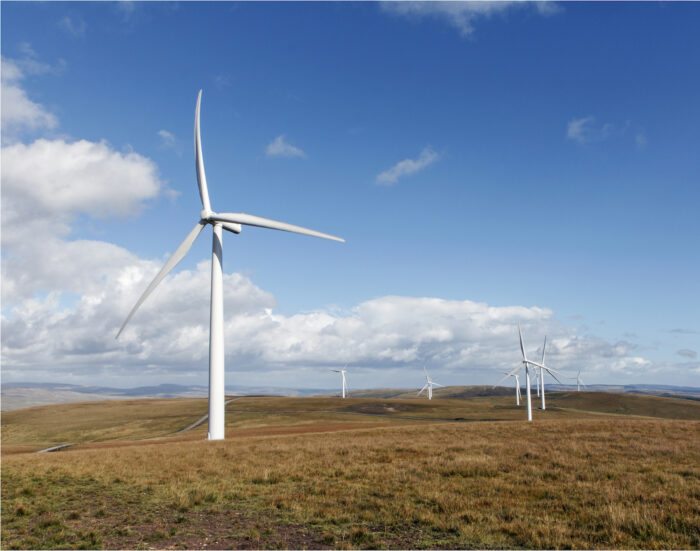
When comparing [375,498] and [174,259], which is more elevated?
[174,259]

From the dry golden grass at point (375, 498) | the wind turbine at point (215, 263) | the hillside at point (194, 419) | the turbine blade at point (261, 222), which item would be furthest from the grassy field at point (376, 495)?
the hillside at point (194, 419)

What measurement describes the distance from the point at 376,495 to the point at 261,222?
126ft

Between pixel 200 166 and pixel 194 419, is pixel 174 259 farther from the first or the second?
pixel 194 419

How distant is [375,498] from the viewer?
1617 cm

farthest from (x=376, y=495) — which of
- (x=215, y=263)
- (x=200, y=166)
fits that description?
(x=200, y=166)

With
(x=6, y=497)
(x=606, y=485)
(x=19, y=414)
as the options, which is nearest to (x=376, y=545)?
(x=606, y=485)

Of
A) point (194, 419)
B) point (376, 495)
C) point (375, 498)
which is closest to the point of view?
point (375, 498)

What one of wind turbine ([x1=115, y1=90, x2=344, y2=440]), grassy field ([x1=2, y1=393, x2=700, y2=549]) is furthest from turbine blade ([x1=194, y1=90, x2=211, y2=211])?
grassy field ([x1=2, y1=393, x2=700, y2=549])

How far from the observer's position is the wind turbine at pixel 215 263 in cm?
4306

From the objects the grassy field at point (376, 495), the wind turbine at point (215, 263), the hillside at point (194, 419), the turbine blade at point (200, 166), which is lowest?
the hillside at point (194, 419)

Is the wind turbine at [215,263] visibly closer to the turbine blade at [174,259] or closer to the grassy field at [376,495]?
the turbine blade at [174,259]

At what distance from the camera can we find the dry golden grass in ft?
40.0

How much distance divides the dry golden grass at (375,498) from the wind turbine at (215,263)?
1578cm

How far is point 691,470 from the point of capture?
18.2 meters
